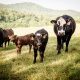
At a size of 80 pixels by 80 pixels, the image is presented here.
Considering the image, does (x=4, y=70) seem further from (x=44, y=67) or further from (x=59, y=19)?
(x=59, y=19)

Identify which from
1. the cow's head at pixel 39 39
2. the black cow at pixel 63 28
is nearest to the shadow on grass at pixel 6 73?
the cow's head at pixel 39 39

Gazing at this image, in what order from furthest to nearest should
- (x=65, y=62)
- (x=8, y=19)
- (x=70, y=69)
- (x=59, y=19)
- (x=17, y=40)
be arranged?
(x=8, y=19) < (x=17, y=40) < (x=59, y=19) < (x=65, y=62) < (x=70, y=69)

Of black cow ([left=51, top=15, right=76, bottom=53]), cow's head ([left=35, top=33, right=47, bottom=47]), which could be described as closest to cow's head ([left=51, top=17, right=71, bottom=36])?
black cow ([left=51, top=15, right=76, bottom=53])

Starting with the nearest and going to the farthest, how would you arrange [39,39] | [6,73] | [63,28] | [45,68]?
[45,68] < [6,73] < [39,39] < [63,28]

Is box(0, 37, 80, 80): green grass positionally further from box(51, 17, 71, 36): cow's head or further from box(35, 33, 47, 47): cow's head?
box(51, 17, 71, 36): cow's head

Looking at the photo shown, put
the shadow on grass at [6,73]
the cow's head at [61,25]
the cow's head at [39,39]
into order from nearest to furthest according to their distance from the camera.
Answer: the shadow on grass at [6,73], the cow's head at [39,39], the cow's head at [61,25]

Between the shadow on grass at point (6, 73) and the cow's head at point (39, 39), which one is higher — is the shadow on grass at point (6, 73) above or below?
below

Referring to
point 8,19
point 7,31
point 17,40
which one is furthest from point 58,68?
point 8,19

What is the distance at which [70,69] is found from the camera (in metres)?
10.5

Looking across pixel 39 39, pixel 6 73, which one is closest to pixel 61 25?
pixel 39 39

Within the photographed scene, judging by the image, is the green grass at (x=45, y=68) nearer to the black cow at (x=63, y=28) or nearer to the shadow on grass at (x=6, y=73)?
the shadow on grass at (x=6, y=73)

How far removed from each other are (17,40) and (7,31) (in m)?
5.10

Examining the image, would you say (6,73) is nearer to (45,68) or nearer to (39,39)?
(45,68)

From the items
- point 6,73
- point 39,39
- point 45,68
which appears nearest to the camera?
point 45,68
